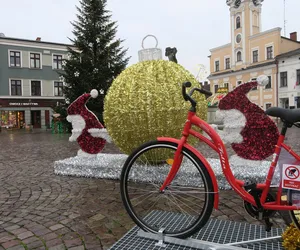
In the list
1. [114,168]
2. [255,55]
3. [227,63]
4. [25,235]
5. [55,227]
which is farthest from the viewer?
[227,63]

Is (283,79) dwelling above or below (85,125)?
above

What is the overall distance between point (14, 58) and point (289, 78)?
33123 mm

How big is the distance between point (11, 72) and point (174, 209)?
3650cm

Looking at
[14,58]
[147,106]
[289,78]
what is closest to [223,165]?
[147,106]

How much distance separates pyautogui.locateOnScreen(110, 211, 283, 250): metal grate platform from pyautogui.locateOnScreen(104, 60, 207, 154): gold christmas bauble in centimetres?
188

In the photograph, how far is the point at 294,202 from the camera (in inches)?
101

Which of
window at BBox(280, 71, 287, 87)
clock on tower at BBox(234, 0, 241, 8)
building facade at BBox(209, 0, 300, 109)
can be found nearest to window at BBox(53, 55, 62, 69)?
building facade at BBox(209, 0, 300, 109)

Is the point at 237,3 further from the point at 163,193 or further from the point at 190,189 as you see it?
the point at 163,193

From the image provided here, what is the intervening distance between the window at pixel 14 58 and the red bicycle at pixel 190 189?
120 ft

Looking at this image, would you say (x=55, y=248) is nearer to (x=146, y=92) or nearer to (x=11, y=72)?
(x=146, y=92)

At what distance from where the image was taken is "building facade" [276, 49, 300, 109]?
35.2 m

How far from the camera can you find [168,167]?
3.05m

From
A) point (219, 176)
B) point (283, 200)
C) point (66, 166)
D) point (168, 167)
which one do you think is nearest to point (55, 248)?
point (168, 167)

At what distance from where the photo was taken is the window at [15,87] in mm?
35531
